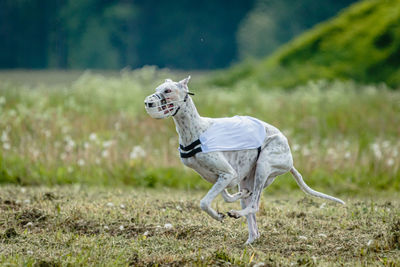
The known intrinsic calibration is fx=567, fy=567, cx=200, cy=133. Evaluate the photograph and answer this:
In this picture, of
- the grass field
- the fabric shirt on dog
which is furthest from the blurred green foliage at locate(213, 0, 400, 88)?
the fabric shirt on dog

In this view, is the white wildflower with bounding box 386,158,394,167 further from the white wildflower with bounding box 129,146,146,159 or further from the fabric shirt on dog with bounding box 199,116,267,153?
the fabric shirt on dog with bounding box 199,116,267,153

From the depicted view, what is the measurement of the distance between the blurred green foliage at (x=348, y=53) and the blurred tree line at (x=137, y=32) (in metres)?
17.4

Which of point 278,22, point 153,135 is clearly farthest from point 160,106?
point 278,22

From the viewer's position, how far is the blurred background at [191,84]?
10570 millimetres

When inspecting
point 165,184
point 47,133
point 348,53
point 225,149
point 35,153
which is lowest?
point 165,184

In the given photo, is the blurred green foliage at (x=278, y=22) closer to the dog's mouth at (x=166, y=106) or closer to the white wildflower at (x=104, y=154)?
the white wildflower at (x=104, y=154)

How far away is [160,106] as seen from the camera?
5.32 metres

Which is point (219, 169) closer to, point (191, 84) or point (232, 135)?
point (232, 135)

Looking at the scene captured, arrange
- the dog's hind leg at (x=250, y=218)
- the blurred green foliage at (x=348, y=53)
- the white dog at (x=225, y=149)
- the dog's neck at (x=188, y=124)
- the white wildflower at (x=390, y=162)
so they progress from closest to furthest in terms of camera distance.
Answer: the white dog at (x=225, y=149), the dog's neck at (x=188, y=124), the dog's hind leg at (x=250, y=218), the white wildflower at (x=390, y=162), the blurred green foliage at (x=348, y=53)

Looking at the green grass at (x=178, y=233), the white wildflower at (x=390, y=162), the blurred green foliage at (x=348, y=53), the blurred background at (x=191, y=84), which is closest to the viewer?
the green grass at (x=178, y=233)

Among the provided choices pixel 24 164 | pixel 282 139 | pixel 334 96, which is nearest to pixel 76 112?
pixel 24 164

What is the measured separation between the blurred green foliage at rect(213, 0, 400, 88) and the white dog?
1698 centimetres

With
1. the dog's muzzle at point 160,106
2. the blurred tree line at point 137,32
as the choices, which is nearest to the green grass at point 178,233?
the dog's muzzle at point 160,106

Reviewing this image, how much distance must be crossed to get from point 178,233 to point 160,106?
5.44 ft
